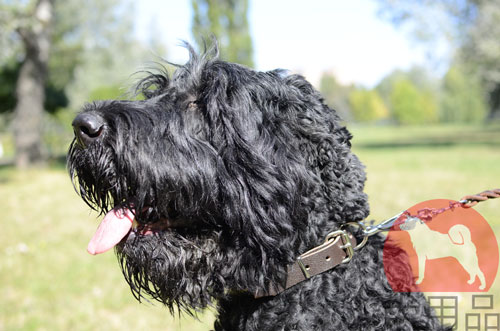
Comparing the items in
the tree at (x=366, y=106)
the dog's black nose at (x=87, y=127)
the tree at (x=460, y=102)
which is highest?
the dog's black nose at (x=87, y=127)

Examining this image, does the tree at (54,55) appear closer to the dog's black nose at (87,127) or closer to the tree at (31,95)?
the tree at (31,95)

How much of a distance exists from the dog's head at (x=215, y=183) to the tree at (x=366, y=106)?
3358 inches

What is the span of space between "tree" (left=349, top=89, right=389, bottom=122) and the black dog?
8529 cm

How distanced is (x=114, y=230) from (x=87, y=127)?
0.50 m

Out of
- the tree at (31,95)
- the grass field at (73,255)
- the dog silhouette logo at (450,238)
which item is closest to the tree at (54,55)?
the tree at (31,95)

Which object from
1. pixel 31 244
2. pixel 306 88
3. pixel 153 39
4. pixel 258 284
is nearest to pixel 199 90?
pixel 306 88

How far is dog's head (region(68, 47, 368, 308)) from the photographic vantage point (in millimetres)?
1959

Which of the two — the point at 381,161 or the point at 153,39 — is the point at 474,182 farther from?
the point at 153,39

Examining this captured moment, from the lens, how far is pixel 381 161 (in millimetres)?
17906

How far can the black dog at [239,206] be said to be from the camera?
77.2 inches

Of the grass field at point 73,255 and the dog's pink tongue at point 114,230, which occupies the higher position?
the dog's pink tongue at point 114,230

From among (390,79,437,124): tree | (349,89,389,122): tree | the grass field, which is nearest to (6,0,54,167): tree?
the grass field

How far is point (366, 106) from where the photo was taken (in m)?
85.7

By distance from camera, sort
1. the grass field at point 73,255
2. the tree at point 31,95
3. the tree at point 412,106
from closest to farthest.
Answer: the grass field at point 73,255 < the tree at point 31,95 < the tree at point 412,106
